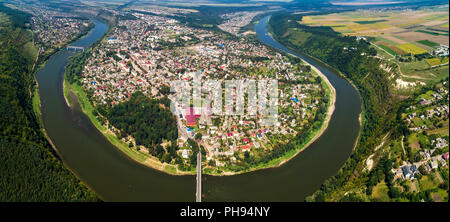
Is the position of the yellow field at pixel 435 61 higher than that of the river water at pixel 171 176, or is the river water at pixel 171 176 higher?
the yellow field at pixel 435 61

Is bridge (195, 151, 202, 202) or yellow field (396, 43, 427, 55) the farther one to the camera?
yellow field (396, 43, 427, 55)

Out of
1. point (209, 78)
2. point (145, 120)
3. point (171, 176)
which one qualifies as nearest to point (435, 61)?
point (209, 78)

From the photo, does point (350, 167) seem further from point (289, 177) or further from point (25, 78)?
point (25, 78)

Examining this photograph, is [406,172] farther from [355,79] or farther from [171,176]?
[355,79]

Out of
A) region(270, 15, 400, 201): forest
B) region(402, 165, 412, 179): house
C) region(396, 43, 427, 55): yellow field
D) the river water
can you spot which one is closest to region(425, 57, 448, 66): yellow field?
region(396, 43, 427, 55): yellow field

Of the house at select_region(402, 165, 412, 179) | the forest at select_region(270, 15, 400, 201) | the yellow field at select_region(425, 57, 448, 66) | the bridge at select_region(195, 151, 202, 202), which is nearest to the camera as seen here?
the house at select_region(402, 165, 412, 179)

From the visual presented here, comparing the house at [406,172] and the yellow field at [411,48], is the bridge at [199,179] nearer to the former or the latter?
the house at [406,172]

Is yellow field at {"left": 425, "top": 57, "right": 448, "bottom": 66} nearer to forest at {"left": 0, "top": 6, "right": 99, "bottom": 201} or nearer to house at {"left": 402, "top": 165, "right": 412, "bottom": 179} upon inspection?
house at {"left": 402, "top": 165, "right": 412, "bottom": 179}

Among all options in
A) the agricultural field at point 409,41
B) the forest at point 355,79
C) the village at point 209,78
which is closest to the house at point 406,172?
the forest at point 355,79
